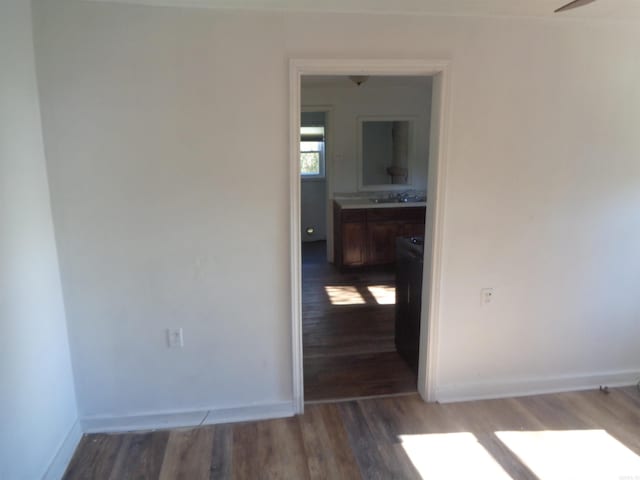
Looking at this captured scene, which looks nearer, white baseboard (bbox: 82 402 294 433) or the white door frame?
the white door frame

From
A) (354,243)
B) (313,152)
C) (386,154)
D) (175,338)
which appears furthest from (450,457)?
(313,152)

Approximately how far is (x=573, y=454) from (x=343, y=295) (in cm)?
271

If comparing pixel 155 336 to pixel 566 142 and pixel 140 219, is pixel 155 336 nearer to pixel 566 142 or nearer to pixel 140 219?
pixel 140 219

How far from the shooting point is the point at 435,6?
2127 mm

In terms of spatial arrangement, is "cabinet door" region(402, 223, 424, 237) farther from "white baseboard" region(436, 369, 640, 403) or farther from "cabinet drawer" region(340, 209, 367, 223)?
"white baseboard" region(436, 369, 640, 403)

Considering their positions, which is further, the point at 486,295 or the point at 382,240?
the point at 382,240

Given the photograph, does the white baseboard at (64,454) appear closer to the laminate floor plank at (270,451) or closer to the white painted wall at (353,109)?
the laminate floor plank at (270,451)

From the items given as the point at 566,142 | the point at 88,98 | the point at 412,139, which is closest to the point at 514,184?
the point at 566,142

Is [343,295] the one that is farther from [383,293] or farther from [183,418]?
[183,418]

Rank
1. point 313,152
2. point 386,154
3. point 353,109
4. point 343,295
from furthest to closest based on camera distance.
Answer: point 313,152 < point 386,154 < point 353,109 < point 343,295

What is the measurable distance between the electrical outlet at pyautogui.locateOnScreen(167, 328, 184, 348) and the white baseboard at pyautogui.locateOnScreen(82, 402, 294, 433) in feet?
1.39

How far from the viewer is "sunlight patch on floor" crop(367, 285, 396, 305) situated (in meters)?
4.45

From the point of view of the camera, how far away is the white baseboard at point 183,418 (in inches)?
95.1

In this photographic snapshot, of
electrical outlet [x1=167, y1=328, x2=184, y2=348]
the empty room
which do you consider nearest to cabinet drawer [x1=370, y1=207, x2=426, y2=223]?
the empty room
